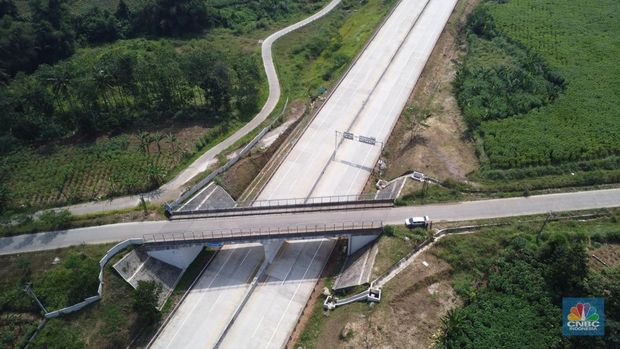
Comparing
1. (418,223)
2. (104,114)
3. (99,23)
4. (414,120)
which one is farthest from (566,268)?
(99,23)

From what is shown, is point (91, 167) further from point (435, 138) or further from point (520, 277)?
point (520, 277)

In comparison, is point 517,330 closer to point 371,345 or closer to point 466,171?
point 371,345

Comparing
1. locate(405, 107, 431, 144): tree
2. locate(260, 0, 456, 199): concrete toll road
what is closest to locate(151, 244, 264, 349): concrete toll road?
locate(260, 0, 456, 199): concrete toll road

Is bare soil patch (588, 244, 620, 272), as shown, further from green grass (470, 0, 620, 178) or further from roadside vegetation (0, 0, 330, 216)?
roadside vegetation (0, 0, 330, 216)

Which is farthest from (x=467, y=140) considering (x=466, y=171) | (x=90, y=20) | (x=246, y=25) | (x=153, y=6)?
(x=90, y=20)

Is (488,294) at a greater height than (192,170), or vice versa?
(192,170)

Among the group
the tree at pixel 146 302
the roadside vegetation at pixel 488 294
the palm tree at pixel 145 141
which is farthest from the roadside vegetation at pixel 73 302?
the palm tree at pixel 145 141

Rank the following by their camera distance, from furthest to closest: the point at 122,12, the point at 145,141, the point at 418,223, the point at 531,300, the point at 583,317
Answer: the point at 122,12, the point at 145,141, the point at 418,223, the point at 531,300, the point at 583,317
